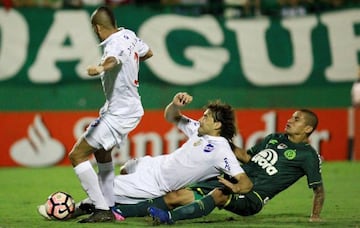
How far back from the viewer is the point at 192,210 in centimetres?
759

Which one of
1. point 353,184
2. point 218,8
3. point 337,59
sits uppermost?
point 218,8

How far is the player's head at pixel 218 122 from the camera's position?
8062mm

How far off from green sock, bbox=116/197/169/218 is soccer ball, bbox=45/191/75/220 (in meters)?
0.47

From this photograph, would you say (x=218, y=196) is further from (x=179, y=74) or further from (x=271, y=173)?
(x=179, y=74)

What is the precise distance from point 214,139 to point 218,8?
7329mm

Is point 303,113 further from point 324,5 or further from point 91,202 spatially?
point 324,5

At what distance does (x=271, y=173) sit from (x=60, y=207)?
1965 millimetres

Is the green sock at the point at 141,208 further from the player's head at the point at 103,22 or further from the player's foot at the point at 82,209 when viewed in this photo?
the player's head at the point at 103,22

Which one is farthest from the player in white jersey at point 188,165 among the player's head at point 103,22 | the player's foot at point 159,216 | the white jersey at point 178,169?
the player's head at point 103,22

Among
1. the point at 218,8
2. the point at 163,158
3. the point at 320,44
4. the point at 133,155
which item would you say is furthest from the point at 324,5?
the point at 163,158

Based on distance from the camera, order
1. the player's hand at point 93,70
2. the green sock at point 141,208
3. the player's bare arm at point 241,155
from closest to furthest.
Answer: the player's hand at point 93,70, the green sock at point 141,208, the player's bare arm at point 241,155

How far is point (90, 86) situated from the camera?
14453 mm

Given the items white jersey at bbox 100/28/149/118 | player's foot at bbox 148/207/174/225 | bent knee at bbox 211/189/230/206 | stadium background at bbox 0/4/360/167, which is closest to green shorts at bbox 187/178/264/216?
bent knee at bbox 211/189/230/206

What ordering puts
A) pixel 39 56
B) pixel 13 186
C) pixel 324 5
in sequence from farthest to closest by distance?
pixel 324 5 < pixel 39 56 < pixel 13 186
